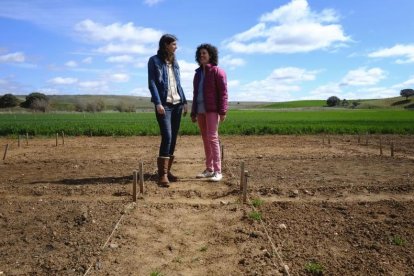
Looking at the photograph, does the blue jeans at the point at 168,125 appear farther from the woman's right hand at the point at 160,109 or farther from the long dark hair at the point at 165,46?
the long dark hair at the point at 165,46

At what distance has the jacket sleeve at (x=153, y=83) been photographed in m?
6.82

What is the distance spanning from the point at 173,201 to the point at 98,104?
8159 cm

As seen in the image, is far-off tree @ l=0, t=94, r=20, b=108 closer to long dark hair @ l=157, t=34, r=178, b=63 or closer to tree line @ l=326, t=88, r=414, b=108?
tree line @ l=326, t=88, r=414, b=108

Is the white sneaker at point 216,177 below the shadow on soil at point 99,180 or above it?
above

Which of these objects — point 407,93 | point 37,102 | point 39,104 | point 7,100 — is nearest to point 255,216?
point 39,104

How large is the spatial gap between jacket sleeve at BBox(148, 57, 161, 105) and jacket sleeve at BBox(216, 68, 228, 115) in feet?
3.48

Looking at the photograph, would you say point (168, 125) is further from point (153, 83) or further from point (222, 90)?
point (222, 90)

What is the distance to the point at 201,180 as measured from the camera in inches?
Result: 288

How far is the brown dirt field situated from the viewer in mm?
3736

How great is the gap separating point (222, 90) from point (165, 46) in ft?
4.05

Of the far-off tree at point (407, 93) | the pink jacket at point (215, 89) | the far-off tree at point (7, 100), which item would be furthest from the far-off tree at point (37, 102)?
the far-off tree at point (407, 93)

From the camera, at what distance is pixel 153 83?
22.5 feet

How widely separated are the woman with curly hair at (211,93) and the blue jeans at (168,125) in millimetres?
420

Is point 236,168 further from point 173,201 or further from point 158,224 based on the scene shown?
point 158,224
